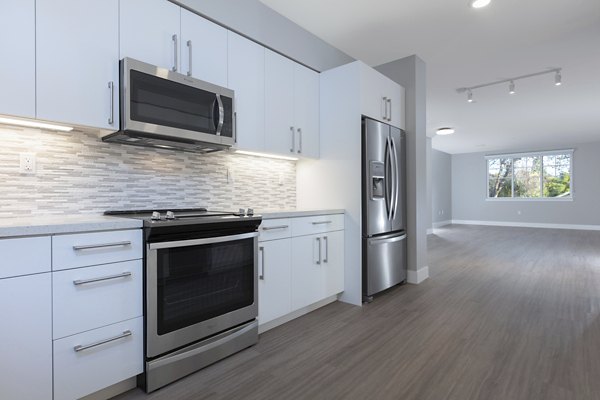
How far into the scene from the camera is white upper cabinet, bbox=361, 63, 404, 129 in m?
3.13

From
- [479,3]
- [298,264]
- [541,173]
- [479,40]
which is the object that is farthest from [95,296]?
[541,173]

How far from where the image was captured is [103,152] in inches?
81.7

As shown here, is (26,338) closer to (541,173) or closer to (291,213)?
(291,213)

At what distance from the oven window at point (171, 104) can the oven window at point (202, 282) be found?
80cm

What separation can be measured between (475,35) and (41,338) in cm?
415

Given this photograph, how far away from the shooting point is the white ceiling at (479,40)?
9.36 feet

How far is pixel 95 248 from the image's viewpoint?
5.06 feet

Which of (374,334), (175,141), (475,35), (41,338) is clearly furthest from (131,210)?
(475,35)

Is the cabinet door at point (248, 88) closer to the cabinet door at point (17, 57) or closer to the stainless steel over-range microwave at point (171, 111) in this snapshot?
the stainless steel over-range microwave at point (171, 111)

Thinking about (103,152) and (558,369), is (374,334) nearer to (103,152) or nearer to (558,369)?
(558,369)

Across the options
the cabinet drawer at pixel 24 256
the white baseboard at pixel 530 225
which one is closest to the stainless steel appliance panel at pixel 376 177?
the cabinet drawer at pixel 24 256

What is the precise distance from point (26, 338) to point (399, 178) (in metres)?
3.30

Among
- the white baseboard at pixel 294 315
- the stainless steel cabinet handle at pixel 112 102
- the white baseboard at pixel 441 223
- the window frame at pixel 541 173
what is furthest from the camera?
the white baseboard at pixel 441 223

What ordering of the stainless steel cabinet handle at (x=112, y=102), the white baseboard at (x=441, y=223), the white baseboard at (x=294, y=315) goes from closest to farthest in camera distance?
1. the stainless steel cabinet handle at (x=112, y=102)
2. the white baseboard at (x=294, y=315)
3. the white baseboard at (x=441, y=223)
